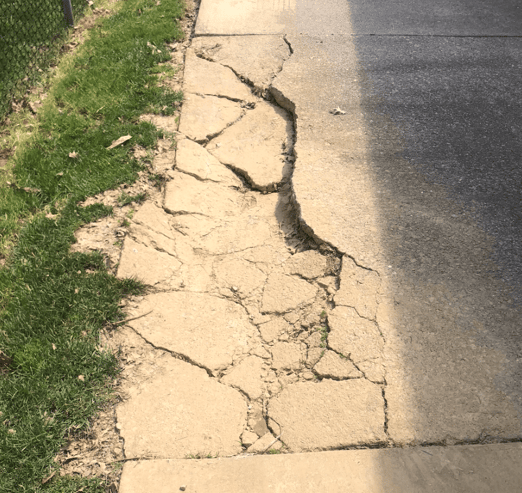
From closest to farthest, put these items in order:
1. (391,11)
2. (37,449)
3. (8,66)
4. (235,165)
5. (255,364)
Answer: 1. (37,449)
2. (255,364)
3. (235,165)
4. (8,66)
5. (391,11)

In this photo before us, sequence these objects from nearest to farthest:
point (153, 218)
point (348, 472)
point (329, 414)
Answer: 1. point (348, 472)
2. point (329, 414)
3. point (153, 218)

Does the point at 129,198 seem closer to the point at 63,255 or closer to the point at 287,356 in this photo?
the point at 63,255

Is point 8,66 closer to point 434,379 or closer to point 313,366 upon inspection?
point 313,366

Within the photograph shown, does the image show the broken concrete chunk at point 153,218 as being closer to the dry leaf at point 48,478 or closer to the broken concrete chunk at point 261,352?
the broken concrete chunk at point 261,352

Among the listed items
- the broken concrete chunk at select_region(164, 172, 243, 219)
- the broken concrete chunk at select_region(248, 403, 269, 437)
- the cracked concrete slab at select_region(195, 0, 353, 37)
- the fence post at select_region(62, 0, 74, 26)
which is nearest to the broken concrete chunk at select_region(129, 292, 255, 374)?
A: the broken concrete chunk at select_region(248, 403, 269, 437)

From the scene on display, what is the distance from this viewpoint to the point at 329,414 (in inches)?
101

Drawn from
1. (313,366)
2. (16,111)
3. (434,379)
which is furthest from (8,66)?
(434,379)

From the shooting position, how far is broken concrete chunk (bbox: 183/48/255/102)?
493cm

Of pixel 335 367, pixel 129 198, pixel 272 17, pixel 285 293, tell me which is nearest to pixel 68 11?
pixel 272 17

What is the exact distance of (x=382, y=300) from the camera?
302 centimetres

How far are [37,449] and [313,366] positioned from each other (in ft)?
4.55

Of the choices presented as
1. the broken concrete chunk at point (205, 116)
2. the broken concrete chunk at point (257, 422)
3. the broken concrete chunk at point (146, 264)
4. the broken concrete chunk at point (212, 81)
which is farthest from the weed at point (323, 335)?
the broken concrete chunk at point (212, 81)

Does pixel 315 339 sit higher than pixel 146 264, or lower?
lower

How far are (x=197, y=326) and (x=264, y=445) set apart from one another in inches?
32.3
